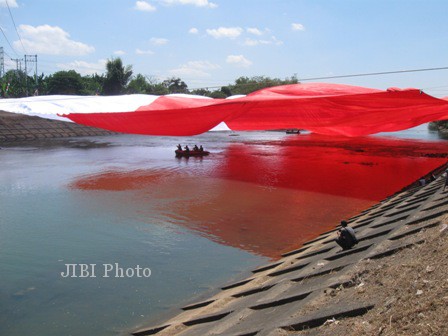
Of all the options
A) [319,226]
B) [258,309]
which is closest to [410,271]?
[258,309]

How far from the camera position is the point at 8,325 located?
464 centimetres

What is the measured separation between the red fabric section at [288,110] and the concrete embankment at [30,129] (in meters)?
19.2

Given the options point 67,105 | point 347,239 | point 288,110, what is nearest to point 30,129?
point 67,105

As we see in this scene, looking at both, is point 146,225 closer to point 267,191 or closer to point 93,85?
point 267,191

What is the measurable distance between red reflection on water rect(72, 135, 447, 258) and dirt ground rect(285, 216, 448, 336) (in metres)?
3.40

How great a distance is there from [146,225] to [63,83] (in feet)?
151

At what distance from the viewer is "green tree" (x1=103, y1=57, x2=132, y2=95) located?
4691 centimetres

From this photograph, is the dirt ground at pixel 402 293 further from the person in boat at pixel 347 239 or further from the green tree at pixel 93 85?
the green tree at pixel 93 85

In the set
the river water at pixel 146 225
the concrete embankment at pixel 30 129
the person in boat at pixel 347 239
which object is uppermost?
the concrete embankment at pixel 30 129

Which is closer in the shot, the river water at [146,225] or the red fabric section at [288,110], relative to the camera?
the river water at [146,225]

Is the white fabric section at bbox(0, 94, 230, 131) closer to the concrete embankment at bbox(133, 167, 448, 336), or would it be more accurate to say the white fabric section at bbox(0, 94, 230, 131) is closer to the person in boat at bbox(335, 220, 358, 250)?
the concrete embankment at bbox(133, 167, 448, 336)

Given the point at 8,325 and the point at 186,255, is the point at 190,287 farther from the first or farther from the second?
the point at 8,325

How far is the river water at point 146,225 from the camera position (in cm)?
515

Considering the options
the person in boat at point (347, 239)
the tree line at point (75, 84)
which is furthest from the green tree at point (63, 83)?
the person in boat at point (347, 239)
